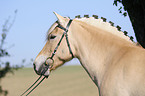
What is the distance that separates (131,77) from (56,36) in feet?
6.62

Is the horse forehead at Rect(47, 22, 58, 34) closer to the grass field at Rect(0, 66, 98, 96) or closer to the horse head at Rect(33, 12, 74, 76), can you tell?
the horse head at Rect(33, 12, 74, 76)

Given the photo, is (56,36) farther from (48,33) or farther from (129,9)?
A: (129,9)

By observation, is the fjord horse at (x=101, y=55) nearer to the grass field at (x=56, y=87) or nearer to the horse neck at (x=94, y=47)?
the horse neck at (x=94, y=47)

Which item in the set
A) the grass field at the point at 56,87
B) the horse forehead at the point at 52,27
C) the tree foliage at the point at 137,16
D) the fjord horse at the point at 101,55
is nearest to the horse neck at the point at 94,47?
the fjord horse at the point at 101,55

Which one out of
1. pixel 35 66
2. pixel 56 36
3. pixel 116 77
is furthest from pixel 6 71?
pixel 116 77

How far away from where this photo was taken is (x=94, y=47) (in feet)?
15.6

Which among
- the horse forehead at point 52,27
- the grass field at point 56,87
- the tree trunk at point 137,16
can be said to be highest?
the horse forehead at point 52,27

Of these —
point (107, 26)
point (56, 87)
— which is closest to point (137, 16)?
point (107, 26)

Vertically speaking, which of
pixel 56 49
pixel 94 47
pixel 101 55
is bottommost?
pixel 101 55

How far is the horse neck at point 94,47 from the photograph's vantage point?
459 centimetres

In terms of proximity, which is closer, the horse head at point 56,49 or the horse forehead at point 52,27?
the horse head at point 56,49

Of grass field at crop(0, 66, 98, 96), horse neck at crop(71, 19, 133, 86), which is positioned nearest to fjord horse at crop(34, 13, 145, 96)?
horse neck at crop(71, 19, 133, 86)

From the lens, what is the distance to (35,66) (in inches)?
211

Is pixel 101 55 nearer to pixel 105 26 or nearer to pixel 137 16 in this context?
pixel 105 26
